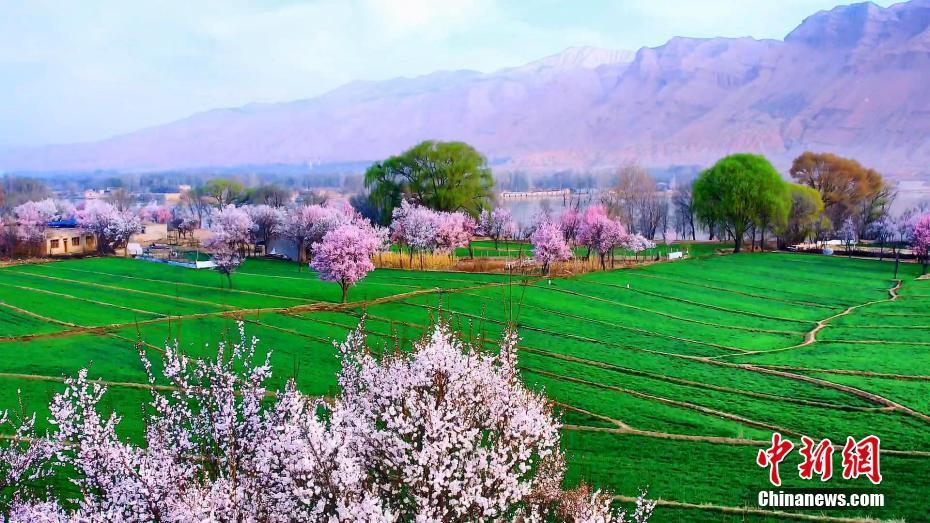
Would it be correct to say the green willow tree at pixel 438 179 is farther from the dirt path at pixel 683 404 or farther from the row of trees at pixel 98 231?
the dirt path at pixel 683 404

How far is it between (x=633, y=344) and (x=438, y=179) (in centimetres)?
4428

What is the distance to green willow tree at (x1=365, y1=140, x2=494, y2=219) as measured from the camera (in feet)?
249

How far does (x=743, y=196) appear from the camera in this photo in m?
74.4

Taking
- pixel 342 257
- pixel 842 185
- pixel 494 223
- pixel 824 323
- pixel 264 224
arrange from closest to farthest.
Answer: pixel 342 257 → pixel 824 323 → pixel 264 224 → pixel 494 223 → pixel 842 185

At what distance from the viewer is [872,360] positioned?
110 feet

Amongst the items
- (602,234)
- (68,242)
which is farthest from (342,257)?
(68,242)

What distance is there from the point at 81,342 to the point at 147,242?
56.5m

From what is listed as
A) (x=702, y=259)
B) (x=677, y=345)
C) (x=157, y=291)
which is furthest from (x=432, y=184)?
(x=677, y=345)

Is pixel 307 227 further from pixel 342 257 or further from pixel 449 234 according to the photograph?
pixel 342 257

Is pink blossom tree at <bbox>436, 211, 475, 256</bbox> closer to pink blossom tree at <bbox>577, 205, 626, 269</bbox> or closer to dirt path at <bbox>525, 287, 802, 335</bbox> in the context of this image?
pink blossom tree at <bbox>577, 205, 626, 269</bbox>

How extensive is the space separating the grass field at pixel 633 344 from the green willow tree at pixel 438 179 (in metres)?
21.4

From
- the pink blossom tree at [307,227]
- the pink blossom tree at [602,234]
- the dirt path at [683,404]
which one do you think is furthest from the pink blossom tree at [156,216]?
the dirt path at [683,404]

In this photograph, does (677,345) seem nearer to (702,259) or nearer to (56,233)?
(702,259)

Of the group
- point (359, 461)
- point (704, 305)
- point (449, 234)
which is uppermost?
point (449, 234)
